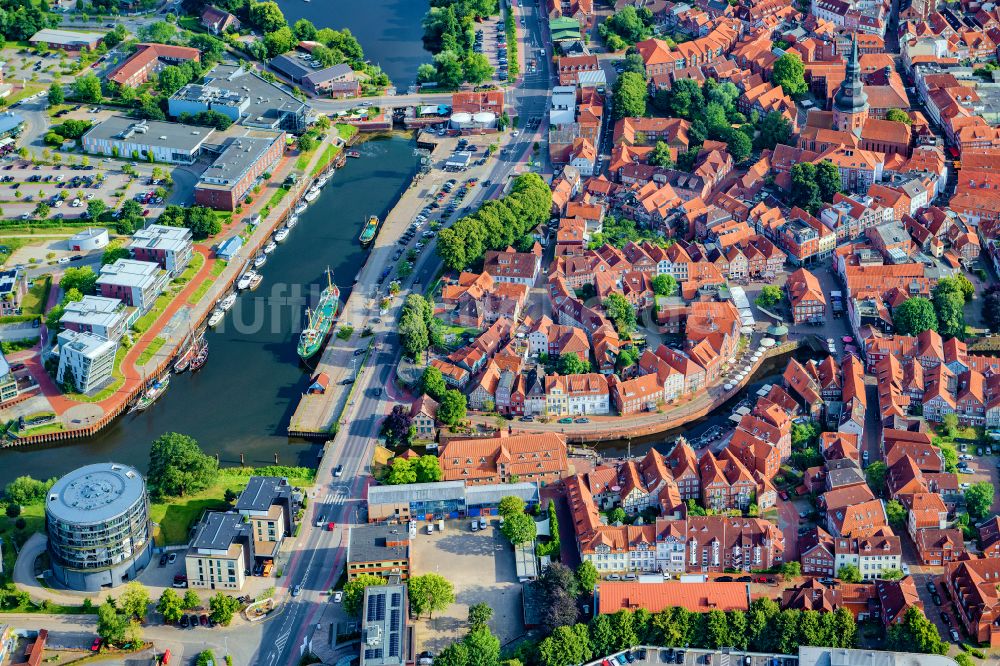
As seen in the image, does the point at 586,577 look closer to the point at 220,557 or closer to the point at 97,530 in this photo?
the point at 220,557

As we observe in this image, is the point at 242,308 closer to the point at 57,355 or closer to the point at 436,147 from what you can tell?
the point at 57,355

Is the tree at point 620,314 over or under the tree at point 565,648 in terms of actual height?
over

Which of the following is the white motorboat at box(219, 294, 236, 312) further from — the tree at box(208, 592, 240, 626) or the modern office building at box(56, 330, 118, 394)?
the tree at box(208, 592, 240, 626)

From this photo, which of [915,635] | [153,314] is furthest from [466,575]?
[153,314]

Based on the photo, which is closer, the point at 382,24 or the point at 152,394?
the point at 152,394

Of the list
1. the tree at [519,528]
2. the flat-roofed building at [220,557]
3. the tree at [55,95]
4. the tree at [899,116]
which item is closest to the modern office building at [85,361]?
the flat-roofed building at [220,557]

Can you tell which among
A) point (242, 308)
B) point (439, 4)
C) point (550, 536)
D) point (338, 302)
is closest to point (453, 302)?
point (338, 302)

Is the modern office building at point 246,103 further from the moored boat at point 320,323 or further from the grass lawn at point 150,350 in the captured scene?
the grass lawn at point 150,350
